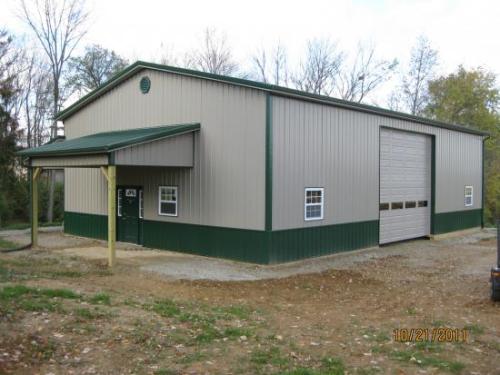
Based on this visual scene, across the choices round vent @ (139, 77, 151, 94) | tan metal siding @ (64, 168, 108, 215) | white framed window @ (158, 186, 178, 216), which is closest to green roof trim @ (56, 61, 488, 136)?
round vent @ (139, 77, 151, 94)

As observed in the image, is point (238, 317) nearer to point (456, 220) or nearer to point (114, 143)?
point (114, 143)

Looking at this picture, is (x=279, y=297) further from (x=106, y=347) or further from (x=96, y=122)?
(x=96, y=122)

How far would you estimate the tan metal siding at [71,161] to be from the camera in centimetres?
1238

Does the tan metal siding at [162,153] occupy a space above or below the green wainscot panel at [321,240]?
above

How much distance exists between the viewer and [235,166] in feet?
42.8

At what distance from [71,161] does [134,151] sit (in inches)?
84.8

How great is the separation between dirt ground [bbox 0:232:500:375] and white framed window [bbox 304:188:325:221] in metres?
1.33

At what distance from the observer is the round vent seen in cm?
1559

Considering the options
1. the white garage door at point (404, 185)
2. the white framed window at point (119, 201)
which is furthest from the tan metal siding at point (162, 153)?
the white garage door at point (404, 185)

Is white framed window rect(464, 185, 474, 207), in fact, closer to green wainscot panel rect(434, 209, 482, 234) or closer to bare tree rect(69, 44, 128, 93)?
green wainscot panel rect(434, 209, 482, 234)

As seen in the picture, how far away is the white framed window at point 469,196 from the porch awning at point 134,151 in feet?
46.8

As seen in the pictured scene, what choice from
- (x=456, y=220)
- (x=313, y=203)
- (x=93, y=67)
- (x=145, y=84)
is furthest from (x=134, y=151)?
(x=93, y=67)
